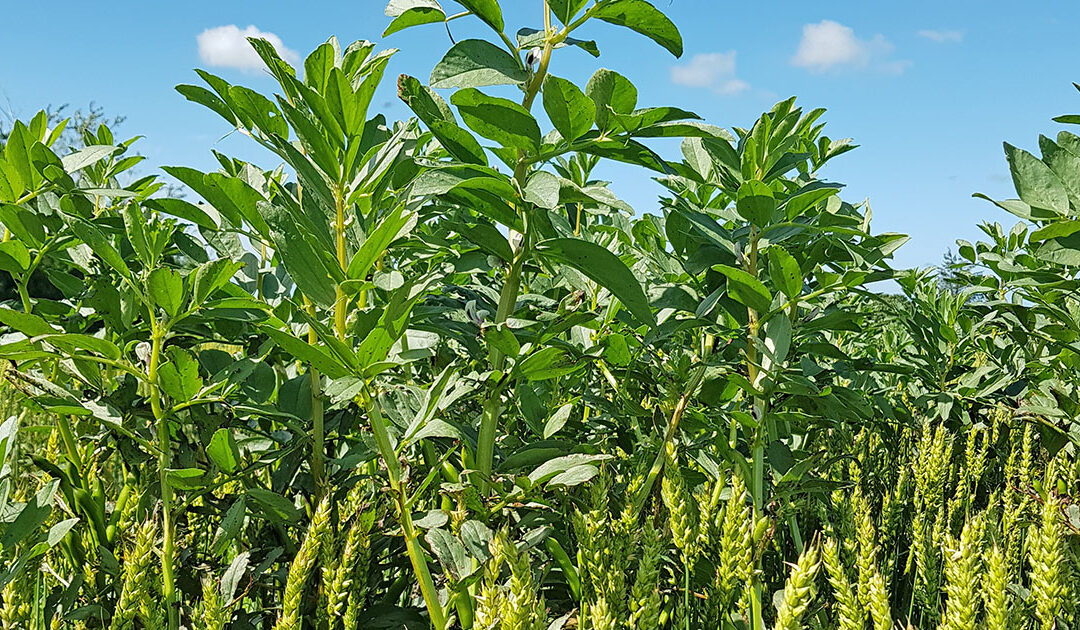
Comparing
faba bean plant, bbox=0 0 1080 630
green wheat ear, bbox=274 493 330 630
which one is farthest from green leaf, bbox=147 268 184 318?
green wheat ear, bbox=274 493 330 630

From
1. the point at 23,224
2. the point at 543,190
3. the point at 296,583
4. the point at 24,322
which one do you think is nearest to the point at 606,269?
the point at 543,190

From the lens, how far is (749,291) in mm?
1085

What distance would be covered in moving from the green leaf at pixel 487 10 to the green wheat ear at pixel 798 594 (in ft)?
2.20

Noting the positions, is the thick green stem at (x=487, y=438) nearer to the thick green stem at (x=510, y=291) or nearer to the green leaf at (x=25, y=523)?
the thick green stem at (x=510, y=291)

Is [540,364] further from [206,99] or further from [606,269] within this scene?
[206,99]

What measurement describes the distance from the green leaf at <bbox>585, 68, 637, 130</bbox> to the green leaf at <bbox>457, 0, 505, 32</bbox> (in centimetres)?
14

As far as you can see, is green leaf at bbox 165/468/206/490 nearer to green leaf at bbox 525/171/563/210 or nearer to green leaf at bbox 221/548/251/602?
green leaf at bbox 221/548/251/602

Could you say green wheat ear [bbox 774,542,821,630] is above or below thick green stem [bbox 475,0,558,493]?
below

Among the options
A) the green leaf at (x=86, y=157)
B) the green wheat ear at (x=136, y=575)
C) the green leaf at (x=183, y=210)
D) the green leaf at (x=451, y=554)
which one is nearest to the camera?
the green wheat ear at (x=136, y=575)

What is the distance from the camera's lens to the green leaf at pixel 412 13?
0.98m

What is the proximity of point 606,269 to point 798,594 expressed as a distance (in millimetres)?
382

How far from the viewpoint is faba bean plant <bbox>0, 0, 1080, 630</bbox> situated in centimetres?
92

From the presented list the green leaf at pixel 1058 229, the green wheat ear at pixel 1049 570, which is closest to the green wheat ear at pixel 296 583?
the green wheat ear at pixel 1049 570

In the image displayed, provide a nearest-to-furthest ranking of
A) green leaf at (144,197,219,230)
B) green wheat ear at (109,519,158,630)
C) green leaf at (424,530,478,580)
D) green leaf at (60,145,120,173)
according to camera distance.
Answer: green wheat ear at (109,519,158,630) < green leaf at (424,530,478,580) < green leaf at (144,197,219,230) < green leaf at (60,145,120,173)
